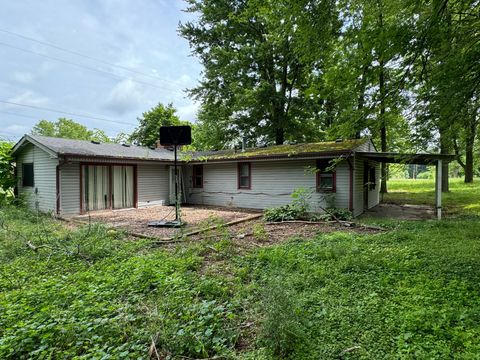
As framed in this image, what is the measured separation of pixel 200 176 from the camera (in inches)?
591

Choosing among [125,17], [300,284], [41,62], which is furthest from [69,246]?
[41,62]

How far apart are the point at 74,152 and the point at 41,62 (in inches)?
739

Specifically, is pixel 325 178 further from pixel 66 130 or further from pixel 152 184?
pixel 66 130

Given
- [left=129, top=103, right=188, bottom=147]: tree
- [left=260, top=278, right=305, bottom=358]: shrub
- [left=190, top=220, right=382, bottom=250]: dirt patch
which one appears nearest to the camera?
[left=260, top=278, right=305, bottom=358]: shrub

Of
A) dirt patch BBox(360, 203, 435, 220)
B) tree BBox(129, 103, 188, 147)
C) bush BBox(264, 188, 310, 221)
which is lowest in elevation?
dirt patch BBox(360, 203, 435, 220)

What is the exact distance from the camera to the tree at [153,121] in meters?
31.7

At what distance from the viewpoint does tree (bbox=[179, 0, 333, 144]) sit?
1769 cm

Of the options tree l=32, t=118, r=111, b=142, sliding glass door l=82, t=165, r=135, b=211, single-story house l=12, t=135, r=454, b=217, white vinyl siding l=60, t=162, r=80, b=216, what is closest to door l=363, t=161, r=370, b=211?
single-story house l=12, t=135, r=454, b=217

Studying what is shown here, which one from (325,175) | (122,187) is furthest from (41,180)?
(325,175)

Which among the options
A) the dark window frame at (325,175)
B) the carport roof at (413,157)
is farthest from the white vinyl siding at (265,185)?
the carport roof at (413,157)

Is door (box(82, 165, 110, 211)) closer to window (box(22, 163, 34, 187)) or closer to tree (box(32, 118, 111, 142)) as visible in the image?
window (box(22, 163, 34, 187))

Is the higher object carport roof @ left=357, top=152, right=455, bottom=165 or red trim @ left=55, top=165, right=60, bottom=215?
carport roof @ left=357, top=152, right=455, bottom=165

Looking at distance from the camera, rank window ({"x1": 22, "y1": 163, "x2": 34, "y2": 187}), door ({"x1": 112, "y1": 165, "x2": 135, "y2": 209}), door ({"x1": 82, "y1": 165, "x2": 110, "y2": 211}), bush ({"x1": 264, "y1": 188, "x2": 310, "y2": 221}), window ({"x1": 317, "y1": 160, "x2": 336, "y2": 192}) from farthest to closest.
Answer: door ({"x1": 112, "y1": 165, "x2": 135, "y2": 209}), window ({"x1": 22, "y1": 163, "x2": 34, "y2": 187}), door ({"x1": 82, "y1": 165, "x2": 110, "y2": 211}), window ({"x1": 317, "y1": 160, "x2": 336, "y2": 192}), bush ({"x1": 264, "y1": 188, "x2": 310, "y2": 221})

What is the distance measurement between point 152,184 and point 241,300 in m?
11.4
